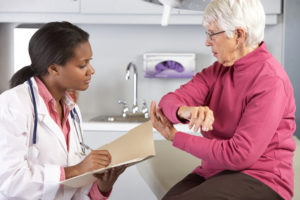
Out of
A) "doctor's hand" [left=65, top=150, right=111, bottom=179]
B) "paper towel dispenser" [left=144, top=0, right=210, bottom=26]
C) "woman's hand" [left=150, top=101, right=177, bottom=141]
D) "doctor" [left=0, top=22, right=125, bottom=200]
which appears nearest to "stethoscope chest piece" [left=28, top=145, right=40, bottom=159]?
"doctor" [left=0, top=22, right=125, bottom=200]

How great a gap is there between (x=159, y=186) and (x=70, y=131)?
0.45 metres

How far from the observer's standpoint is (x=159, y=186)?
181 centimetres

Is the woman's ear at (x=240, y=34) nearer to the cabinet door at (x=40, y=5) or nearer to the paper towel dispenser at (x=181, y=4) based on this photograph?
the paper towel dispenser at (x=181, y=4)

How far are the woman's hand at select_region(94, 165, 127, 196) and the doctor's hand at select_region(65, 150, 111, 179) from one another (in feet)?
0.22

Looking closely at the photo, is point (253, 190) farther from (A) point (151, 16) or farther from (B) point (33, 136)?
(A) point (151, 16)

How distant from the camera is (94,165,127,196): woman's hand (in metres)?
1.50

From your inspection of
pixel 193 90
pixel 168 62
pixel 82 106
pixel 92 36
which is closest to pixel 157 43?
pixel 168 62

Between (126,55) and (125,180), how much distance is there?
0.97 m

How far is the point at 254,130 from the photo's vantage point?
4.45 feet

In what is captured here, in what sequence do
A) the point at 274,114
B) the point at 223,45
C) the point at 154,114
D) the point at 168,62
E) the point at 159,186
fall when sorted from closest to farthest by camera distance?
the point at 274,114 → the point at 223,45 → the point at 154,114 → the point at 159,186 → the point at 168,62

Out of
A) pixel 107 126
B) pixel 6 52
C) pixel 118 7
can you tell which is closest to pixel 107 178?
pixel 107 126

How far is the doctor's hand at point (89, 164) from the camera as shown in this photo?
139cm

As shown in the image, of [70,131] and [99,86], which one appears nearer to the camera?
[70,131]

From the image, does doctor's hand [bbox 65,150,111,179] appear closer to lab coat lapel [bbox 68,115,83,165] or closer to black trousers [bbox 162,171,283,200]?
lab coat lapel [bbox 68,115,83,165]
